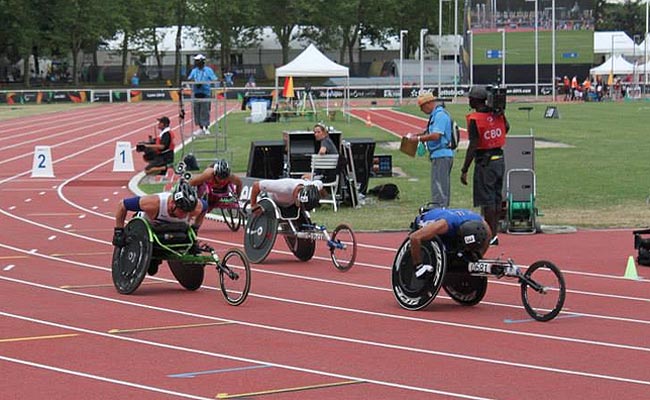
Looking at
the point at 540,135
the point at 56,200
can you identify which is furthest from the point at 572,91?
the point at 56,200

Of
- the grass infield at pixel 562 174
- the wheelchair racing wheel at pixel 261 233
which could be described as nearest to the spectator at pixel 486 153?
the wheelchair racing wheel at pixel 261 233

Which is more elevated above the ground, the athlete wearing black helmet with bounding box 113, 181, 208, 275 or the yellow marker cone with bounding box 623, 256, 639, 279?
the athlete wearing black helmet with bounding box 113, 181, 208, 275

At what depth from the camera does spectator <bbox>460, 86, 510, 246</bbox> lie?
53.3ft

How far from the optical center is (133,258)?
44.7ft

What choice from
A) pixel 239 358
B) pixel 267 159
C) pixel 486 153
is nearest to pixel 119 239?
pixel 239 358

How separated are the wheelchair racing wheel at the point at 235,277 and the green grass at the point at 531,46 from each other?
85850 mm

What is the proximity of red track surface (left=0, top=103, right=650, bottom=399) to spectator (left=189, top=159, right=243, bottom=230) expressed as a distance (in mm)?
987

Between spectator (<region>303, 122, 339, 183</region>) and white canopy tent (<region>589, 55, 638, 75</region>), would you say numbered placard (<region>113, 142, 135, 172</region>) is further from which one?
white canopy tent (<region>589, 55, 638, 75</region>)

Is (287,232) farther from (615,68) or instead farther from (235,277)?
(615,68)

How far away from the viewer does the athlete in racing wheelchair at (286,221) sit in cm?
1571

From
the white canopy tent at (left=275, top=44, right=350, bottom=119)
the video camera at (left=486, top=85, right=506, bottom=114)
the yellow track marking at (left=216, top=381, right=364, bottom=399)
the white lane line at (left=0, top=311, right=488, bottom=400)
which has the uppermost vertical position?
the white canopy tent at (left=275, top=44, right=350, bottom=119)

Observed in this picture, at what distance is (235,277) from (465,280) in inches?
90.6

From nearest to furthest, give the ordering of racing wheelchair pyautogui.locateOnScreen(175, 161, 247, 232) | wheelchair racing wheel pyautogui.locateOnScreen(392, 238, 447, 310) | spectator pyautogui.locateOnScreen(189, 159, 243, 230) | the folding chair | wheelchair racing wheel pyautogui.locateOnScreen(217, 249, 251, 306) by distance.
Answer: wheelchair racing wheel pyautogui.locateOnScreen(392, 238, 447, 310)
wheelchair racing wheel pyautogui.locateOnScreen(217, 249, 251, 306)
spectator pyautogui.locateOnScreen(189, 159, 243, 230)
racing wheelchair pyautogui.locateOnScreen(175, 161, 247, 232)
the folding chair

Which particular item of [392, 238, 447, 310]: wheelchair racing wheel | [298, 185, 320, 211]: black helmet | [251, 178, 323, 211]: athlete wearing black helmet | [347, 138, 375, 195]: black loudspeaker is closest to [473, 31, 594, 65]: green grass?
[347, 138, 375, 195]: black loudspeaker
